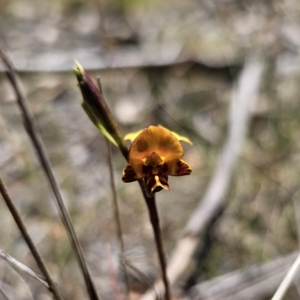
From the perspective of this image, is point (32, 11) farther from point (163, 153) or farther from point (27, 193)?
point (163, 153)

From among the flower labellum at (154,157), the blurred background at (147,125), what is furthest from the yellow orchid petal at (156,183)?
the blurred background at (147,125)

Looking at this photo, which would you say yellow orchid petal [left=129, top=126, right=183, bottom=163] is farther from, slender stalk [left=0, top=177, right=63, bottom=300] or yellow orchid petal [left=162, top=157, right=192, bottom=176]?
slender stalk [left=0, top=177, right=63, bottom=300]

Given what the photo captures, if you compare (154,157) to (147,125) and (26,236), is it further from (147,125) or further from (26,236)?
(147,125)

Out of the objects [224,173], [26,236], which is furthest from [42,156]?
[224,173]

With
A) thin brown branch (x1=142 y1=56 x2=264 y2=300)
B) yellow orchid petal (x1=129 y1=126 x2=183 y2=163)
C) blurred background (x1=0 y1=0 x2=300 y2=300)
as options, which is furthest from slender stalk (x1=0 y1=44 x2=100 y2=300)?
thin brown branch (x1=142 y1=56 x2=264 y2=300)

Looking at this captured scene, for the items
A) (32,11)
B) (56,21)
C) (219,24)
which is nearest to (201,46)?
(219,24)
